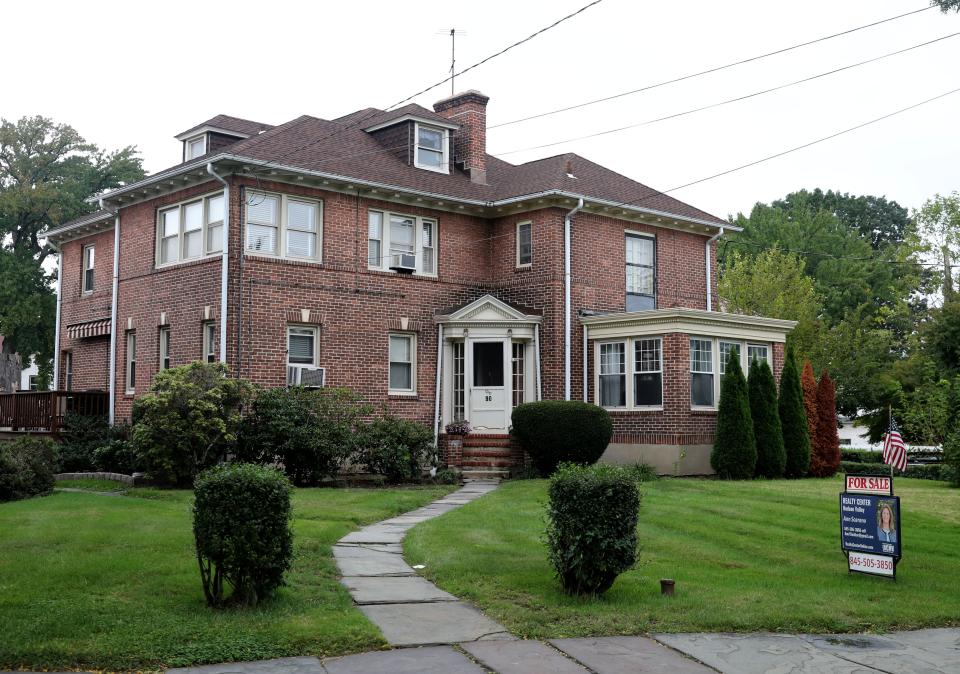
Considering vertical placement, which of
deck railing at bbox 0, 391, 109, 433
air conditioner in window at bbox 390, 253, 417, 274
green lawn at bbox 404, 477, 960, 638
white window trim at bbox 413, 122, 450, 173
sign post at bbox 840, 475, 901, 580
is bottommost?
green lawn at bbox 404, 477, 960, 638

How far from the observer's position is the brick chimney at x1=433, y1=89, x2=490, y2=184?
25234mm

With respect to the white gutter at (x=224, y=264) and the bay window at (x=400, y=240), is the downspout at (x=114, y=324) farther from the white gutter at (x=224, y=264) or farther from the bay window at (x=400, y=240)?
the bay window at (x=400, y=240)

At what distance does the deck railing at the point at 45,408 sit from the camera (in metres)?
22.2

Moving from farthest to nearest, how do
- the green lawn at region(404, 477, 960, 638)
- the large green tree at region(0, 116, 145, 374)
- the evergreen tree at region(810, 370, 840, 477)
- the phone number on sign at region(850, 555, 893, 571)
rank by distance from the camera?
the large green tree at region(0, 116, 145, 374)
the evergreen tree at region(810, 370, 840, 477)
the phone number on sign at region(850, 555, 893, 571)
the green lawn at region(404, 477, 960, 638)

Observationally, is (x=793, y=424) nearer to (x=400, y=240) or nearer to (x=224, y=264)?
(x=400, y=240)

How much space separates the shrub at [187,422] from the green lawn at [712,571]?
5.30m

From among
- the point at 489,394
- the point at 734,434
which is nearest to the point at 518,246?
the point at 489,394

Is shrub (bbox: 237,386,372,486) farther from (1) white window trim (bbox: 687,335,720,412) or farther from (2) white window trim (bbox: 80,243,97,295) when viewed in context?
(2) white window trim (bbox: 80,243,97,295)

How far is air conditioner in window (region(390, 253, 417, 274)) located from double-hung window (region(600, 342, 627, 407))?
4730 millimetres

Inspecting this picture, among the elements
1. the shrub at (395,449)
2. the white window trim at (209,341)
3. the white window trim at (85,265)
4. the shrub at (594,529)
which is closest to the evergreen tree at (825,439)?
the shrub at (395,449)

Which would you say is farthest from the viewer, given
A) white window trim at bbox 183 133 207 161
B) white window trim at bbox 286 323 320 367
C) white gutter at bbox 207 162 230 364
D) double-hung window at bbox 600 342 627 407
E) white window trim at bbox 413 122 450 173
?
white window trim at bbox 183 133 207 161

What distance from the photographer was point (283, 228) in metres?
20.9

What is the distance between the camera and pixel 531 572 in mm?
9930

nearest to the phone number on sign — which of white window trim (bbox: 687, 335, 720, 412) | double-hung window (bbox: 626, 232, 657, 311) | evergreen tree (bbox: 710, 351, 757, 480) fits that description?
evergreen tree (bbox: 710, 351, 757, 480)
